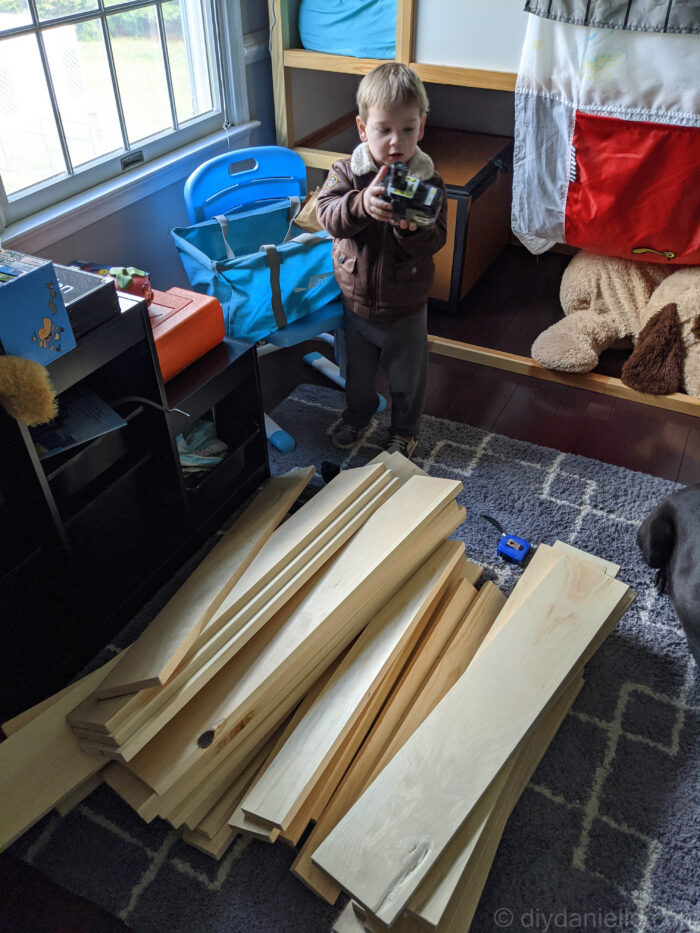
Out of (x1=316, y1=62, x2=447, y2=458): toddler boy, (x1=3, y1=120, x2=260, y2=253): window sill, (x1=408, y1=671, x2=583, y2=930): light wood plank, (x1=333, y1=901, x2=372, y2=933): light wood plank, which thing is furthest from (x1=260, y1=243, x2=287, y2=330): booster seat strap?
(x1=333, y1=901, x2=372, y2=933): light wood plank

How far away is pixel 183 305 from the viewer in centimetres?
182

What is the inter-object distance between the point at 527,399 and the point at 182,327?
4.30 feet

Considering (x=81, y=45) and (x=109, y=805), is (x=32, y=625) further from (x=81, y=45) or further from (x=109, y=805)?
(x=81, y=45)

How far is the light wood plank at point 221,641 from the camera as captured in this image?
1418 mm

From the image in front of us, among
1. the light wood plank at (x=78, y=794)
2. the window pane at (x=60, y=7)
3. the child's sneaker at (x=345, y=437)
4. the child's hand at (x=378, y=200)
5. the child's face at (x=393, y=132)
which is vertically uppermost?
the window pane at (x=60, y=7)

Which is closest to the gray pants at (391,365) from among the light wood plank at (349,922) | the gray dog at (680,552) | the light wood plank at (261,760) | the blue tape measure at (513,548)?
the blue tape measure at (513,548)

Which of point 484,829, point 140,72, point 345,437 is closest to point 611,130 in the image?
point 345,437

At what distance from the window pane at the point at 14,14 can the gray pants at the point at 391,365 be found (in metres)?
1.13

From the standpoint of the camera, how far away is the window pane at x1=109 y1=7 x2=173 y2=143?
220 centimetres

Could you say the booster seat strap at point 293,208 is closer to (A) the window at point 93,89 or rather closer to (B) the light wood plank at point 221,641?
(A) the window at point 93,89

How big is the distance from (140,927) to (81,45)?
2.20m

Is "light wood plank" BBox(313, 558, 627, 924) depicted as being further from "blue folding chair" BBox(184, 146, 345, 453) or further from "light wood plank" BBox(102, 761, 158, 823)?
"blue folding chair" BBox(184, 146, 345, 453)

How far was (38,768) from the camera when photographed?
4.68 ft

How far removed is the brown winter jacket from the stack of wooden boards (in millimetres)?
576
